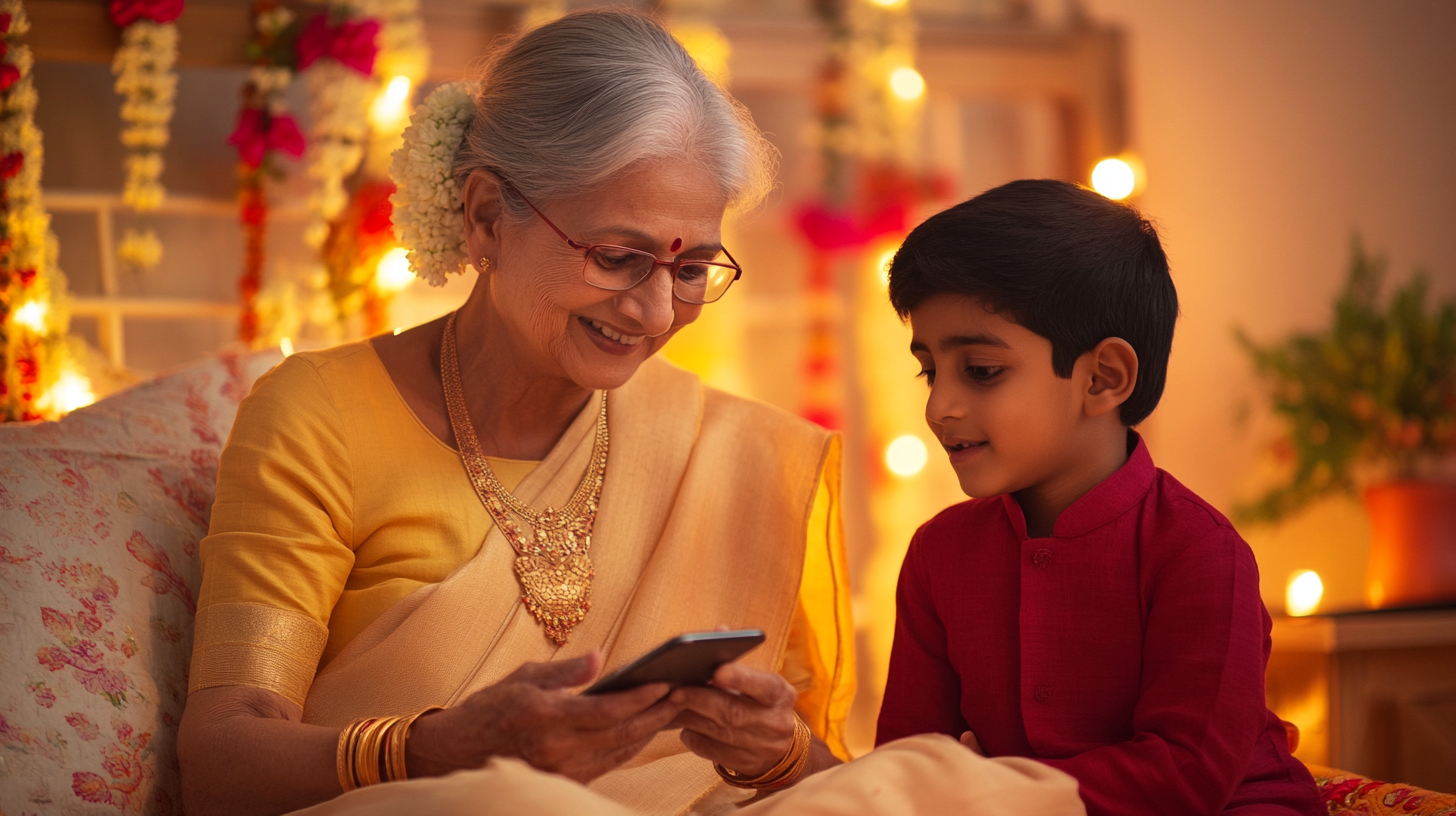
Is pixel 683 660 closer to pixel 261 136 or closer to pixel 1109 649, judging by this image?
pixel 1109 649

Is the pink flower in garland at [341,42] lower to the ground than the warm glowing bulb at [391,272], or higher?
higher

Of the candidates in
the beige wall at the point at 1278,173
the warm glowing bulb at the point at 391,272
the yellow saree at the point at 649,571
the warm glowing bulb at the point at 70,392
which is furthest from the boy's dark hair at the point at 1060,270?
the beige wall at the point at 1278,173

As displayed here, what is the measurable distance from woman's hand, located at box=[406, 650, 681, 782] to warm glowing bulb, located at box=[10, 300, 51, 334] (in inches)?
89.7

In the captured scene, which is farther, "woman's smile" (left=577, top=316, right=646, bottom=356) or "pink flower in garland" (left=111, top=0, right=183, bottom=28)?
"pink flower in garland" (left=111, top=0, right=183, bottom=28)

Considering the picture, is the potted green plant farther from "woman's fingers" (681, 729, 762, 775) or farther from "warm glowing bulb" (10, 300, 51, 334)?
"warm glowing bulb" (10, 300, 51, 334)

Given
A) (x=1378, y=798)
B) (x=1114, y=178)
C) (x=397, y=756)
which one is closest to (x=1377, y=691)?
(x=1378, y=798)

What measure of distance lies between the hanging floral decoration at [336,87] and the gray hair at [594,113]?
6.03 feet

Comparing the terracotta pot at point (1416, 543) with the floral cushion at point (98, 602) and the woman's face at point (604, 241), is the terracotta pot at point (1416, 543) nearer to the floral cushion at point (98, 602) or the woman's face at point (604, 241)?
the woman's face at point (604, 241)

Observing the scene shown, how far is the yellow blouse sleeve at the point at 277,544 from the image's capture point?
61.1 inches

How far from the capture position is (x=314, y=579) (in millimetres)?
1630

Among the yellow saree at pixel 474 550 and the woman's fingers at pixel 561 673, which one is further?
the yellow saree at pixel 474 550

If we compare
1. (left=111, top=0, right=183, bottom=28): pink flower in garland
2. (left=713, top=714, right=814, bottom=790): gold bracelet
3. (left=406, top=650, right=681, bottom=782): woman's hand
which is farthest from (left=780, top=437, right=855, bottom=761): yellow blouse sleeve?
(left=111, top=0, right=183, bottom=28): pink flower in garland

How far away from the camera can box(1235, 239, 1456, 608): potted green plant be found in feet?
10.6

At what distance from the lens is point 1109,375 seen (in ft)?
5.19
